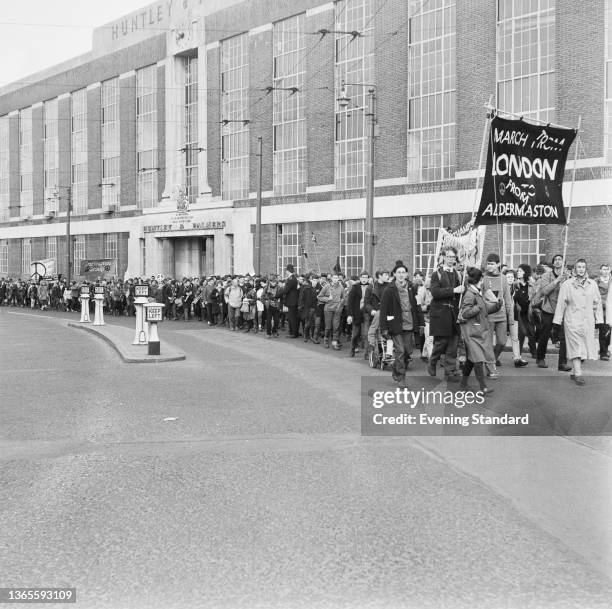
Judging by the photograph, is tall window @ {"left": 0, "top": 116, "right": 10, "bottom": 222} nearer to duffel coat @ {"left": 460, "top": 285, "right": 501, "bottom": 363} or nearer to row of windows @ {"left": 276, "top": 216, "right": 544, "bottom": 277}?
row of windows @ {"left": 276, "top": 216, "right": 544, "bottom": 277}

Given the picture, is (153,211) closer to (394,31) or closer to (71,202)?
(71,202)

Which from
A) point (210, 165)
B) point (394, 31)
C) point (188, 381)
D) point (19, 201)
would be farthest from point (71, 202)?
point (188, 381)

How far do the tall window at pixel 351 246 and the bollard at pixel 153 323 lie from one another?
→ 18739 mm

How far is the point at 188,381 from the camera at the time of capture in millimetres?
13211

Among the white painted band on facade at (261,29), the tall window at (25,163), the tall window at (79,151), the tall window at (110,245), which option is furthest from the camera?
the tall window at (25,163)

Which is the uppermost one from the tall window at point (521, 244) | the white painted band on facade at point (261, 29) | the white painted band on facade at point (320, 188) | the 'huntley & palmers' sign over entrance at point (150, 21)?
the 'huntley & palmers' sign over entrance at point (150, 21)

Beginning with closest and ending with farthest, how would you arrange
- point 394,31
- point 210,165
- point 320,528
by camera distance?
point 320,528 < point 394,31 < point 210,165

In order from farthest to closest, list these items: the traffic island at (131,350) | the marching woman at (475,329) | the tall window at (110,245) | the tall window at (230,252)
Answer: the tall window at (110,245)
the tall window at (230,252)
the traffic island at (131,350)
the marching woman at (475,329)

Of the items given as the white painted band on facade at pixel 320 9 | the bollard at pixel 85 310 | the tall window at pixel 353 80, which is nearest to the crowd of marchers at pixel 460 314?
the bollard at pixel 85 310

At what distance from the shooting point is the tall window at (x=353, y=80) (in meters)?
35.4

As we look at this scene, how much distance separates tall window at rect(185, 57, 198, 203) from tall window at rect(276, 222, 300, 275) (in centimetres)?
859

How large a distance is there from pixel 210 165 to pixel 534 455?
129 ft

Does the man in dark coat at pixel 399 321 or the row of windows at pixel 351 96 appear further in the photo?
the row of windows at pixel 351 96

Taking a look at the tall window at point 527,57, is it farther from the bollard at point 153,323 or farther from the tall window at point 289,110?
the bollard at point 153,323
